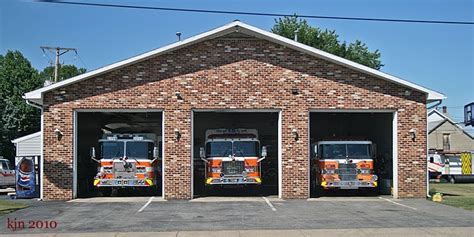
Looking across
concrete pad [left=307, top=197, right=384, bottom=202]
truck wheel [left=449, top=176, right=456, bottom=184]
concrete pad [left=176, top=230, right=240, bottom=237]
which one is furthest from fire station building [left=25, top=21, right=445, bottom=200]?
truck wheel [left=449, top=176, right=456, bottom=184]

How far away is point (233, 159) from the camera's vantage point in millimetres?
23016

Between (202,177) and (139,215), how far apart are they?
36.6 ft

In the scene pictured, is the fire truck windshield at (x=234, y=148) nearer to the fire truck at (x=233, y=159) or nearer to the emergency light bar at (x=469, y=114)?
the fire truck at (x=233, y=159)

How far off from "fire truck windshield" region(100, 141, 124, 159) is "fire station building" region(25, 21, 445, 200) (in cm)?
104

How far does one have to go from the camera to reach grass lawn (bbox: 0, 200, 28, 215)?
18163 mm

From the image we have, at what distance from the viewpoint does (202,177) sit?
28.0 m

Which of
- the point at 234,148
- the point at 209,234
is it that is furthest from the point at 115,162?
the point at 209,234

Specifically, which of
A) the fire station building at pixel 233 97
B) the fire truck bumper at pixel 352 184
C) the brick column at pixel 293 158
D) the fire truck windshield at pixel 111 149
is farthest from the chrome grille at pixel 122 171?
the fire truck bumper at pixel 352 184

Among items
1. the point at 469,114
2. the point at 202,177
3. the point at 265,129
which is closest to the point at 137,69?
the point at 202,177

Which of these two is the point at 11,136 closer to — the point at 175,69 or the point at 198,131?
the point at 198,131

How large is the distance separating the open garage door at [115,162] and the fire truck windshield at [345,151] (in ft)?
21.2

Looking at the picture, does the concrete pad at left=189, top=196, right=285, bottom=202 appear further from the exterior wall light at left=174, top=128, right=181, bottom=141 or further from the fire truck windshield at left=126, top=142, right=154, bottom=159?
the fire truck windshield at left=126, top=142, right=154, bottom=159

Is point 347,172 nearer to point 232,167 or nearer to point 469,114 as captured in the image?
point 232,167

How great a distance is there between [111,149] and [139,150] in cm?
103
